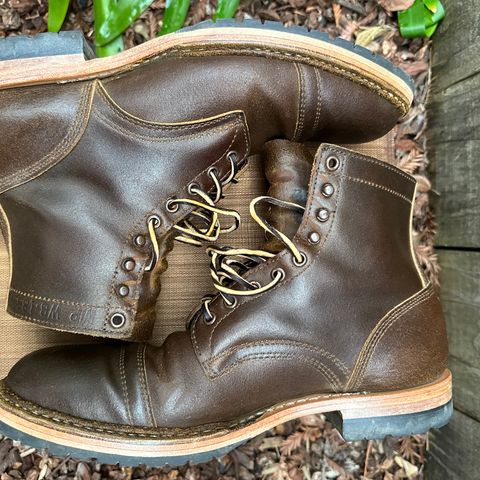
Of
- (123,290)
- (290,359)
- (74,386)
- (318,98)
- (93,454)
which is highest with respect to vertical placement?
(318,98)

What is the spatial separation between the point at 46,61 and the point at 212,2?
54cm

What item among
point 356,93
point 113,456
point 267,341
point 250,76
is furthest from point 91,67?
point 113,456

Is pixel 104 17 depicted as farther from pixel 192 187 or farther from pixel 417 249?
pixel 417 249

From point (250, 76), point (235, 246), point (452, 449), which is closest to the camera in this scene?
point (250, 76)

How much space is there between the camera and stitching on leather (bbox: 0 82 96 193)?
1.18 meters

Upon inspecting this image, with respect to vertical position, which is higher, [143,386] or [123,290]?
[123,290]

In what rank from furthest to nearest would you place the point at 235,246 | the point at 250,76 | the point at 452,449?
the point at 452,449, the point at 235,246, the point at 250,76

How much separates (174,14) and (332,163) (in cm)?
63

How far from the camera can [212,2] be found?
5.04 ft

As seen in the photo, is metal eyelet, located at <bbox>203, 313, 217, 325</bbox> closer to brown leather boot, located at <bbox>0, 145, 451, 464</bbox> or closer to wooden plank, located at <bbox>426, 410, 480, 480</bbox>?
brown leather boot, located at <bbox>0, 145, 451, 464</bbox>

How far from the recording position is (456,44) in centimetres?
149

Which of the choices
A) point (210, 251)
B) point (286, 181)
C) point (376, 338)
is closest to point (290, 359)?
point (376, 338)

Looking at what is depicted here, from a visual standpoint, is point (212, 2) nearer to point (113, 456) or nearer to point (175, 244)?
point (175, 244)

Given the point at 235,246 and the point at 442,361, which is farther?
the point at 235,246
